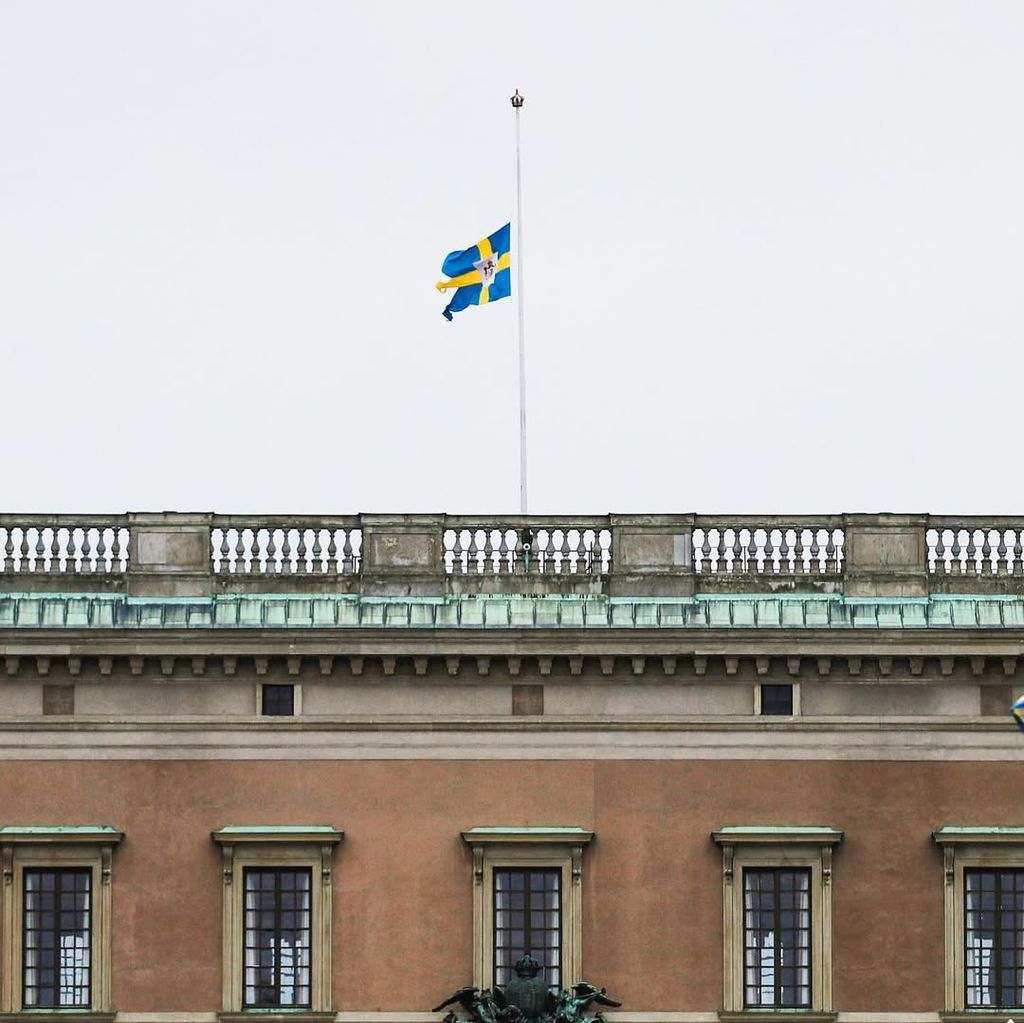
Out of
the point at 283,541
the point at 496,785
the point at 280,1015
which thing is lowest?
the point at 280,1015

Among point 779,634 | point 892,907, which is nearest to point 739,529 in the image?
point 779,634

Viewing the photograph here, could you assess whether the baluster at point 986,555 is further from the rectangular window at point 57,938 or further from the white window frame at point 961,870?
the rectangular window at point 57,938

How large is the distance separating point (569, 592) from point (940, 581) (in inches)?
229

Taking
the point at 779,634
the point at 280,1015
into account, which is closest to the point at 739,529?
the point at 779,634

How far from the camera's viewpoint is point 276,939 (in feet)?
190

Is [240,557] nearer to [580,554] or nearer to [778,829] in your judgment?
[580,554]

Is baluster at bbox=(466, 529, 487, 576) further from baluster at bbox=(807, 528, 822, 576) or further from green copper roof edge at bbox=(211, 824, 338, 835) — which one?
baluster at bbox=(807, 528, 822, 576)

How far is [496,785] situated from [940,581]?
7.69m

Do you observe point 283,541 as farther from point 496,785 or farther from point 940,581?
point 940,581

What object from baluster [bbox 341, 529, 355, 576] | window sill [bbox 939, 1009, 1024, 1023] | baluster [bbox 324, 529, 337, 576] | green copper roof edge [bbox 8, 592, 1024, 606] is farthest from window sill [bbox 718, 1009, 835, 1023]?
baluster [bbox 324, 529, 337, 576]

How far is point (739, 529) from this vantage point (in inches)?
2354

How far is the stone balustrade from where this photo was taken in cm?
5931

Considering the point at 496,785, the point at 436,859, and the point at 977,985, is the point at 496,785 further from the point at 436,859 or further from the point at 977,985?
the point at 977,985

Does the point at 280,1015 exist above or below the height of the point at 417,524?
below
